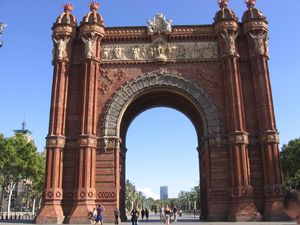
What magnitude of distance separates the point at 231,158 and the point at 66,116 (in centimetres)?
1205

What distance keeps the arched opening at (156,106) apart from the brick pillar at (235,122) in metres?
2.49

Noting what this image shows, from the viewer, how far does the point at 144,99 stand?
29.2m

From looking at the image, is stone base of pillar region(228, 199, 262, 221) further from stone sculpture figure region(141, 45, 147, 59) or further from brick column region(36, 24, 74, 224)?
stone sculpture figure region(141, 45, 147, 59)

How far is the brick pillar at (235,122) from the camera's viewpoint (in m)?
23.3

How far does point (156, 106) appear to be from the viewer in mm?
30984

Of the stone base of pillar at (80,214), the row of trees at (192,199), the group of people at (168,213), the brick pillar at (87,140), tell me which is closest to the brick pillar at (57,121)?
the stone base of pillar at (80,214)

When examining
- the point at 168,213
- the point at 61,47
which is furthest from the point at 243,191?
the point at 61,47

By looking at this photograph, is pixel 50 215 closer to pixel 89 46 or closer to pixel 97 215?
pixel 97 215

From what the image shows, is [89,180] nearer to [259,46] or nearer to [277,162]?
[277,162]

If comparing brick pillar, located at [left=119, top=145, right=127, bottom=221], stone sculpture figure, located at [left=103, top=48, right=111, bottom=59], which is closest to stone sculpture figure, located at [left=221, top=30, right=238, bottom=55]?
stone sculpture figure, located at [left=103, top=48, right=111, bottom=59]

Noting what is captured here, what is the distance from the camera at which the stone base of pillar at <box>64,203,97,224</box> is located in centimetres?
2286

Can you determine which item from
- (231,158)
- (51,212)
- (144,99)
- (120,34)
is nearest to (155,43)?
(120,34)

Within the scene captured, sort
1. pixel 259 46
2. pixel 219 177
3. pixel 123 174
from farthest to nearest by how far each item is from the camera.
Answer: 1. pixel 123 174
2. pixel 259 46
3. pixel 219 177

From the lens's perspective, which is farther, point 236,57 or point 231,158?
point 236,57
